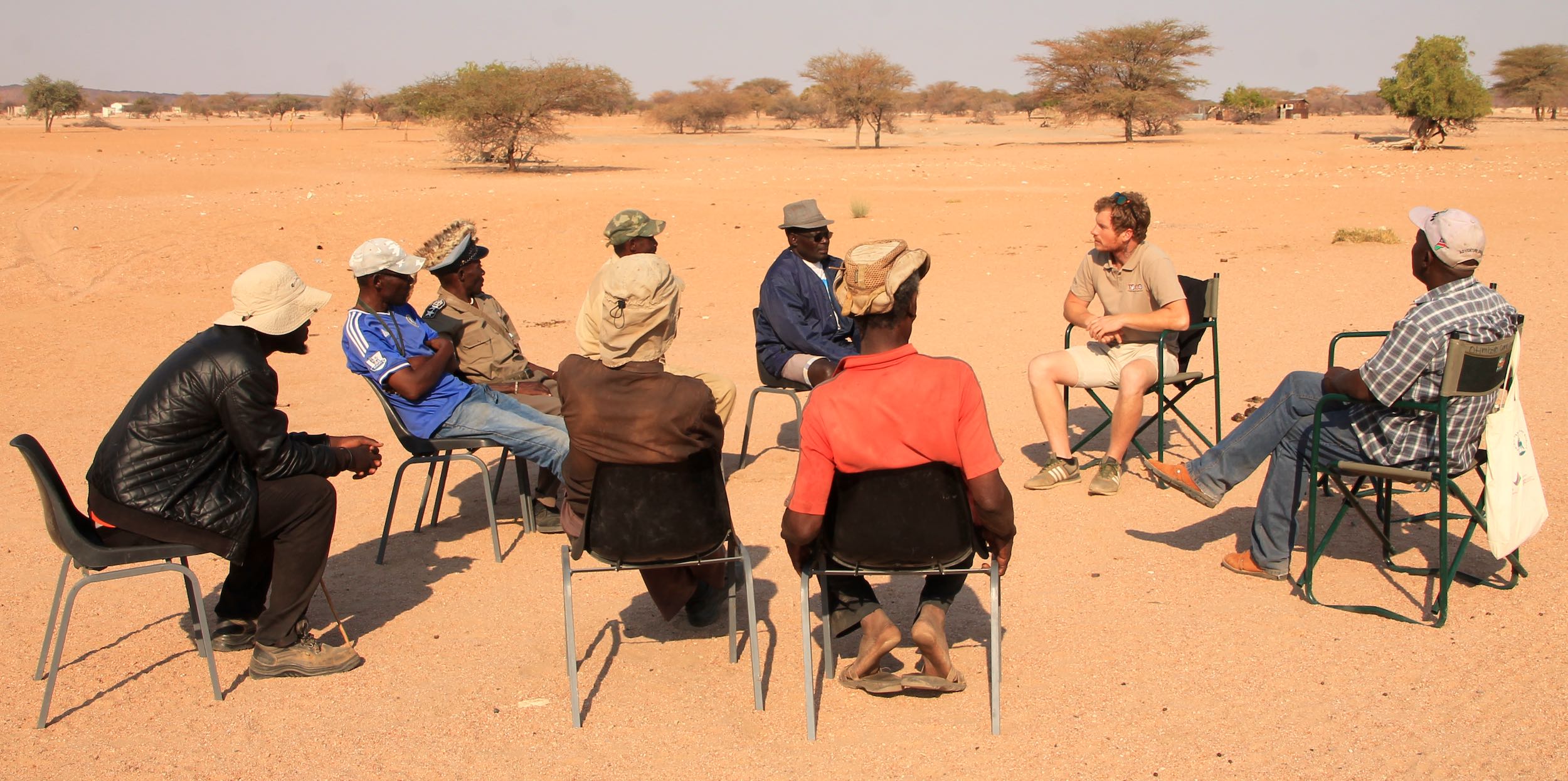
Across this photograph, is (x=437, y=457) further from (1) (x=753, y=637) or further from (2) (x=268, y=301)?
(1) (x=753, y=637)

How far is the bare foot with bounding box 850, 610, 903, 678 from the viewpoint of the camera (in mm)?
3947

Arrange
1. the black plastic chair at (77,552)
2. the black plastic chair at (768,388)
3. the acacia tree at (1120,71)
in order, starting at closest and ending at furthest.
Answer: the black plastic chair at (77,552), the black plastic chair at (768,388), the acacia tree at (1120,71)

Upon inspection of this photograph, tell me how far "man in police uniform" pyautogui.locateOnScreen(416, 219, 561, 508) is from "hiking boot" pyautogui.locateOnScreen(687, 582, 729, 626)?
64.7 inches

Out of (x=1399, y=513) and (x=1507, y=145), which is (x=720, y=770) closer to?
(x=1399, y=513)

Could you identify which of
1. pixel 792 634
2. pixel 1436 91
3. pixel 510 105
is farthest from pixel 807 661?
pixel 1436 91

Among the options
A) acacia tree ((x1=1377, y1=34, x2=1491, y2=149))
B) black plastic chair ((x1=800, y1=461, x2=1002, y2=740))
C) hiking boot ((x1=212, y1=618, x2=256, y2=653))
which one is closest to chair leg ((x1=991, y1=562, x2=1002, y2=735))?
black plastic chair ((x1=800, y1=461, x2=1002, y2=740))

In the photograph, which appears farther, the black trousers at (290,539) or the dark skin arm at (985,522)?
the black trousers at (290,539)

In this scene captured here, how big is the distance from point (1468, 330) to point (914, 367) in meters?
2.30

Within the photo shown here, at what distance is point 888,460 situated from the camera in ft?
11.6

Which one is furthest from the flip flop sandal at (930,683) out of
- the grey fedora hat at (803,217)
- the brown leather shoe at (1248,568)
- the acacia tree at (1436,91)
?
the acacia tree at (1436,91)

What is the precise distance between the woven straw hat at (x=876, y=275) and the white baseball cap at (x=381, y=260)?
2715 millimetres

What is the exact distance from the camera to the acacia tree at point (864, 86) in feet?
153

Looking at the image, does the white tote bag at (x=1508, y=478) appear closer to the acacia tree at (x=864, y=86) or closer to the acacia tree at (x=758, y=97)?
the acacia tree at (x=864, y=86)

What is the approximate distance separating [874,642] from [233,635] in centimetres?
260
